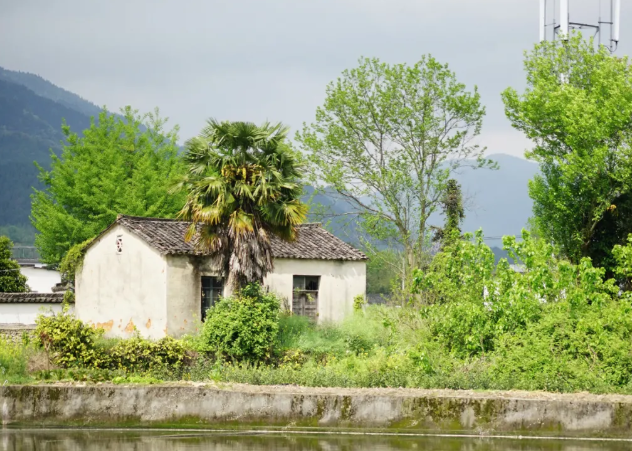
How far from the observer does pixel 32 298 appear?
45438 mm

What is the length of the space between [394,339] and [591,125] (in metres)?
18.4

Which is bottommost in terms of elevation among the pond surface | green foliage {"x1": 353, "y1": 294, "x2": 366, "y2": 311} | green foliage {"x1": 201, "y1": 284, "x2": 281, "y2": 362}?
the pond surface

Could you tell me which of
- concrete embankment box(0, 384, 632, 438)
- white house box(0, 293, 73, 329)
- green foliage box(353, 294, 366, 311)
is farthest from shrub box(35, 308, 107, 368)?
white house box(0, 293, 73, 329)

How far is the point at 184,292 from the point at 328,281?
5.61 m

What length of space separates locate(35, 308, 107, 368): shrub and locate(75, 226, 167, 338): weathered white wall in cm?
485

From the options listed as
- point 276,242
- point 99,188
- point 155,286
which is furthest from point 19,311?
point 276,242

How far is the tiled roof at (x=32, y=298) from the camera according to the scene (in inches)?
1773

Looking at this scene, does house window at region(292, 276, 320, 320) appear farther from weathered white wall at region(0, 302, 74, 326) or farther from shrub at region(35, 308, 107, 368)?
weathered white wall at region(0, 302, 74, 326)

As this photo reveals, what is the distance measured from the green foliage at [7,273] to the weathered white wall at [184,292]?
80.3 feet

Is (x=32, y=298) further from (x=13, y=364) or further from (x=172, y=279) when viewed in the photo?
(x=13, y=364)

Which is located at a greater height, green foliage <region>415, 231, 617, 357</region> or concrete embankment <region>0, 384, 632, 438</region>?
green foliage <region>415, 231, 617, 357</region>

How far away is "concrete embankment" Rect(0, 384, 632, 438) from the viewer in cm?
1569

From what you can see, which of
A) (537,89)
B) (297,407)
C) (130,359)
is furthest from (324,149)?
(297,407)

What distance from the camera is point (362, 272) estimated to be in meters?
32.7
